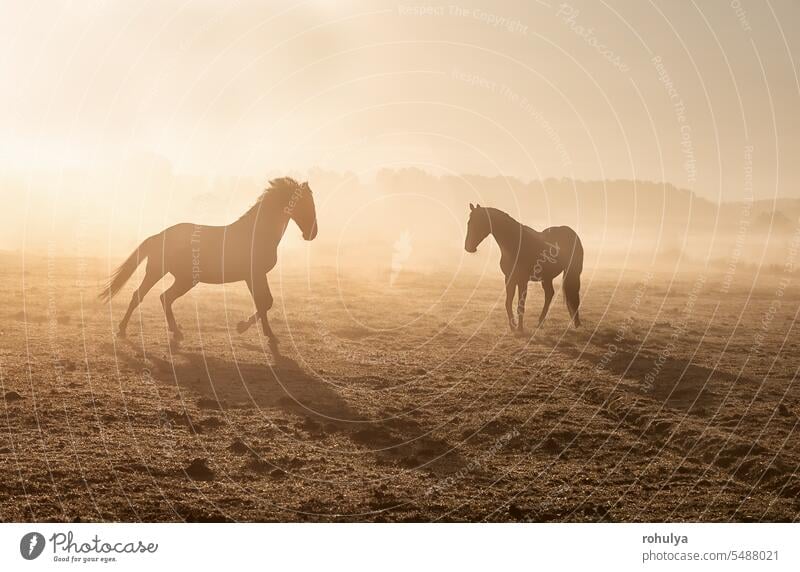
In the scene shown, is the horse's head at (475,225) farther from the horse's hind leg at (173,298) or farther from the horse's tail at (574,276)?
the horse's hind leg at (173,298)

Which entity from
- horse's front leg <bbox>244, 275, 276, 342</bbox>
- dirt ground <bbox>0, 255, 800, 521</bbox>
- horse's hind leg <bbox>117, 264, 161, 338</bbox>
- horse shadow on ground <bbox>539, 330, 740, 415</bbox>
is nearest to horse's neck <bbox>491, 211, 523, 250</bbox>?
dirt ground <bbox>0, 255, 800, 521</bbox>

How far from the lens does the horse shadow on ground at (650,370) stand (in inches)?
659

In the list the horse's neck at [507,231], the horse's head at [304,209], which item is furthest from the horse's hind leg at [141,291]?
the horse's neck at [507,231]

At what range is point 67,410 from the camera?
1420 centimetres

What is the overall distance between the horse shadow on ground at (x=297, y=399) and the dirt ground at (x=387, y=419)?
6 centimetres

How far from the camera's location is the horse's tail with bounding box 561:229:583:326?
23.7m

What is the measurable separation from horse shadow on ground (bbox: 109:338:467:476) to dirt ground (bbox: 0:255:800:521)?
6 cm

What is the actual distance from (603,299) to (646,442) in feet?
63.8

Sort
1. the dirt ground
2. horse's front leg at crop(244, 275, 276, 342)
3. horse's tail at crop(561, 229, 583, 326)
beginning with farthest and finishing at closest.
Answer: horse's tail at crop(561, 229, 583, 326), horse's front leg at crop(244, 275, 276, 342), the dirt ground

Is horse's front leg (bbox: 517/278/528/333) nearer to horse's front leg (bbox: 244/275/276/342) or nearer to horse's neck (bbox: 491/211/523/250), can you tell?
horse's neck (bbox: 491/211/523/250)

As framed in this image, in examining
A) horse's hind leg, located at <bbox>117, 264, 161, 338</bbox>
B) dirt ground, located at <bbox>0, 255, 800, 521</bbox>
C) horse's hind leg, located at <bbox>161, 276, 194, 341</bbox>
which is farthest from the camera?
horse's hind leg, located at <bbox>117, 264, 161, 338</bbox>
